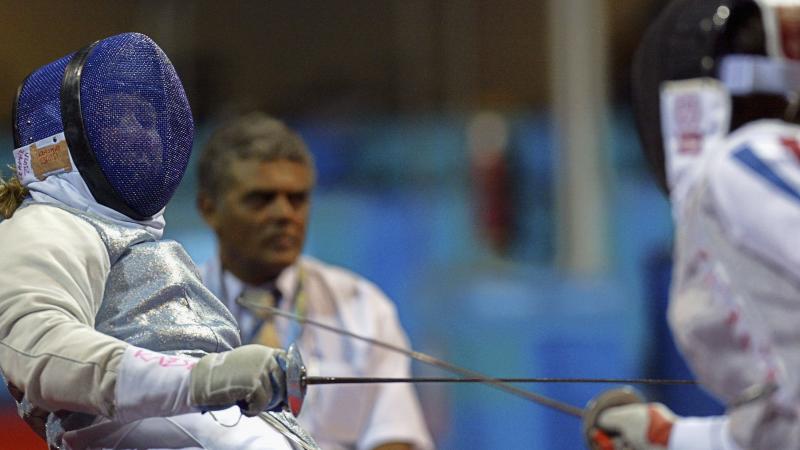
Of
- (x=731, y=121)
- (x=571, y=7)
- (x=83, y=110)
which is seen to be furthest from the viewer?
(x=571, y=7)

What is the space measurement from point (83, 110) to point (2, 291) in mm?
317

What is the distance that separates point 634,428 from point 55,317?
0.76 metres

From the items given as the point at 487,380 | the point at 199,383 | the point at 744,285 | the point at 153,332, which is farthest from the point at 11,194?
the point at 744,285

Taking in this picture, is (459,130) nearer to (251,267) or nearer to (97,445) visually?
(251,267)

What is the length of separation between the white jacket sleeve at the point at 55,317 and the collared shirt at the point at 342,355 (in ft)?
4.32

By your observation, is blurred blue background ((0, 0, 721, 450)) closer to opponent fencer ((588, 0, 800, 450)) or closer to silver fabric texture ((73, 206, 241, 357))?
silver fabric texture ((73, 206, 241, 357))

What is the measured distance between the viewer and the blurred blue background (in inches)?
165

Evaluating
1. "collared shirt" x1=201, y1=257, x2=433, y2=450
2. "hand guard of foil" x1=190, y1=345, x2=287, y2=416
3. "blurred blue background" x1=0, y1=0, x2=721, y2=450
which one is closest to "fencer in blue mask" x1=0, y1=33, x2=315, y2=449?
"hand guard of foil" x1=190, y1=345, x2=287, y2=416

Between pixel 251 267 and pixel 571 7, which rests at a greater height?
pixel 571 7

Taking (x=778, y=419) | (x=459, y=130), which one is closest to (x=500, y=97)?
(x=459, y=130)

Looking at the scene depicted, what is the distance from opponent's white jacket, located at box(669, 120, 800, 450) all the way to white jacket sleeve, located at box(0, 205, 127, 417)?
29.0 inches

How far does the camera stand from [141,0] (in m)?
5.12

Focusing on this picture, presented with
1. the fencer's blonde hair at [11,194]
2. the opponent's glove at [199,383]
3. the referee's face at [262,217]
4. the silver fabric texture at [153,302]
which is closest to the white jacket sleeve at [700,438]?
the opponent's glove at [199,383]

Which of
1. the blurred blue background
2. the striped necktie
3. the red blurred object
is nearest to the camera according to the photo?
the striped necktie
